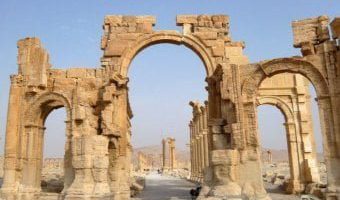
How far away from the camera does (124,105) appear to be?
14727 millimetres

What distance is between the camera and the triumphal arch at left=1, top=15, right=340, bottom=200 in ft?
35.9

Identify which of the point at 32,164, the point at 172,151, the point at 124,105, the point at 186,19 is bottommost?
the point at 32,164

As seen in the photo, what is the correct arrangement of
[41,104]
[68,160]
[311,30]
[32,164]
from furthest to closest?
[41,104]
[32,164]
[311,30]
[68,160]

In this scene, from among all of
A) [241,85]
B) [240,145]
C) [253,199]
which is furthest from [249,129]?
[253,199]

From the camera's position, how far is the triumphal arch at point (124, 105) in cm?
1095

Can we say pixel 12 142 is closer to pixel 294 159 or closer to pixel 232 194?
pixel 232 194

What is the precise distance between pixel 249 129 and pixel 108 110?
5594mm

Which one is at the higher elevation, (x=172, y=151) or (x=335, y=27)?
(x=335, y=27)

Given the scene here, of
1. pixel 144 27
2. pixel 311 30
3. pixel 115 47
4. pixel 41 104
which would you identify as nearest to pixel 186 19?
pixel 144 27

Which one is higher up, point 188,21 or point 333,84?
point 188,21

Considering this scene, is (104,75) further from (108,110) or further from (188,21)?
(188,21)

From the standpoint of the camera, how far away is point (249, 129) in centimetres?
1178

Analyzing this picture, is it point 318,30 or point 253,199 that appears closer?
point 253,199

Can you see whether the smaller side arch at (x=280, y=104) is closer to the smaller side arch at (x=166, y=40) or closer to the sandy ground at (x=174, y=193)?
the sandy ground at (x=174, y=193)
